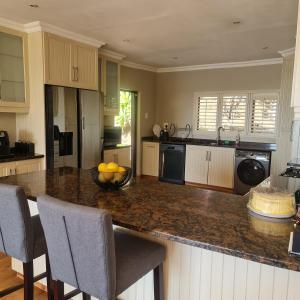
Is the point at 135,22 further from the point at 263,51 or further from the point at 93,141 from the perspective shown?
the point at 263,51

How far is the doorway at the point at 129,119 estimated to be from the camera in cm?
618

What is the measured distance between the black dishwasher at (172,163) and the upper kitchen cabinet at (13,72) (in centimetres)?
312

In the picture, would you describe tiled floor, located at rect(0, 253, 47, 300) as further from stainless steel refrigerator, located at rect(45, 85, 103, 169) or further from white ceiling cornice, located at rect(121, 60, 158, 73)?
white ceiling cornice, located at rect(121, 60, 158, 73)

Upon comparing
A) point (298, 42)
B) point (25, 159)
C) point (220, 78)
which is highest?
point (220, 78)

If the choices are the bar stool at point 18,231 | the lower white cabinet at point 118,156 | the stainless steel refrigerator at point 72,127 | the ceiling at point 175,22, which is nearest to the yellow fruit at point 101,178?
the bar stool at point 18,231

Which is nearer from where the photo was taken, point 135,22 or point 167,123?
point 135,22

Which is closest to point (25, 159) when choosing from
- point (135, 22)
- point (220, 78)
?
point (135, 22)

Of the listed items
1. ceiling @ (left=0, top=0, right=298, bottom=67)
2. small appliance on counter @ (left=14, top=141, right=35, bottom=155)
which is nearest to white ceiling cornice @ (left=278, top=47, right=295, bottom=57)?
ceiling @ (left=0, top=0, right=298, bottom=67)

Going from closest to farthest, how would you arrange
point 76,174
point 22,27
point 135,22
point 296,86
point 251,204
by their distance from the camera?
point 251,204, point 296,86, point 76,174, point 135,22, point 22,27

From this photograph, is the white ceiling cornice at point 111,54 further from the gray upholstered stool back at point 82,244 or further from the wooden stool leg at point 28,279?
the gray upholstered stool back at point 82,244

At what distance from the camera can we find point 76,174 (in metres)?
2.42

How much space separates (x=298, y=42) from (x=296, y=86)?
0.78ft

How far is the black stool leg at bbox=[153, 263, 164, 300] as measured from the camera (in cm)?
161

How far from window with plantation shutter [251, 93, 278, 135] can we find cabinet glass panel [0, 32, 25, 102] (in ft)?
13.8
